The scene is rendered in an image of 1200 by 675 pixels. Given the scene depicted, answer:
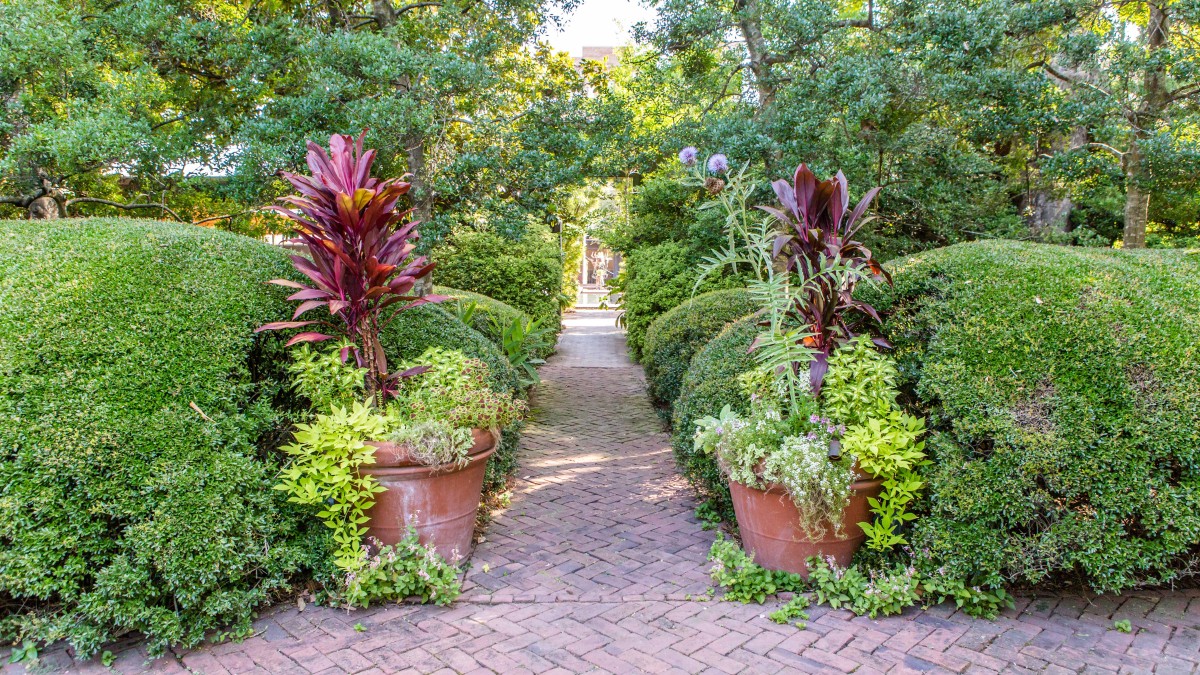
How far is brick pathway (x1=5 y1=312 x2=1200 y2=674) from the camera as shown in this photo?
258 cm

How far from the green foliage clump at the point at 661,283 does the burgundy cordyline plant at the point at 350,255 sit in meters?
5.33

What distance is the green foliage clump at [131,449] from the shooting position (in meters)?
2.56

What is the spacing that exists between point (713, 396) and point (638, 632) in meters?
1.55

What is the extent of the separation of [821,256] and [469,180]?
3505mm

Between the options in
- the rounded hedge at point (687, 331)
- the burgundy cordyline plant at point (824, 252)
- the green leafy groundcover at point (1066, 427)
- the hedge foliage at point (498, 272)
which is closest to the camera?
the green leafy groundcover at point (1066, 427)

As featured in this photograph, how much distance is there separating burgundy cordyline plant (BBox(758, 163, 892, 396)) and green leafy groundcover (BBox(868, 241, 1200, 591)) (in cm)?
46

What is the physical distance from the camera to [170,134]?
5.47m

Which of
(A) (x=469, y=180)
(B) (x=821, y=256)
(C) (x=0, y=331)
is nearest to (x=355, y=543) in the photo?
(C) (x=0, y=331)

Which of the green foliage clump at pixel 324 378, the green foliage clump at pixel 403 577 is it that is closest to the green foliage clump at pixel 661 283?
the green foliage clump at pixel 324 378

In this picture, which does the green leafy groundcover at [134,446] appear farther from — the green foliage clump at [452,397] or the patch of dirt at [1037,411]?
the patch of dirt at [1037,411]

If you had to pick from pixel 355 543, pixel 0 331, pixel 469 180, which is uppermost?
pixel 469 180

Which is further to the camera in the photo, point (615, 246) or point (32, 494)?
point (615, 246)

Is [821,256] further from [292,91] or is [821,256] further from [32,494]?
[292,91]

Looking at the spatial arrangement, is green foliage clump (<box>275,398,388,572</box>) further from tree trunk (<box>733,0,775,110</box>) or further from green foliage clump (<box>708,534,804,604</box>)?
tree trunk (<box>733,0,775,110</box>)
